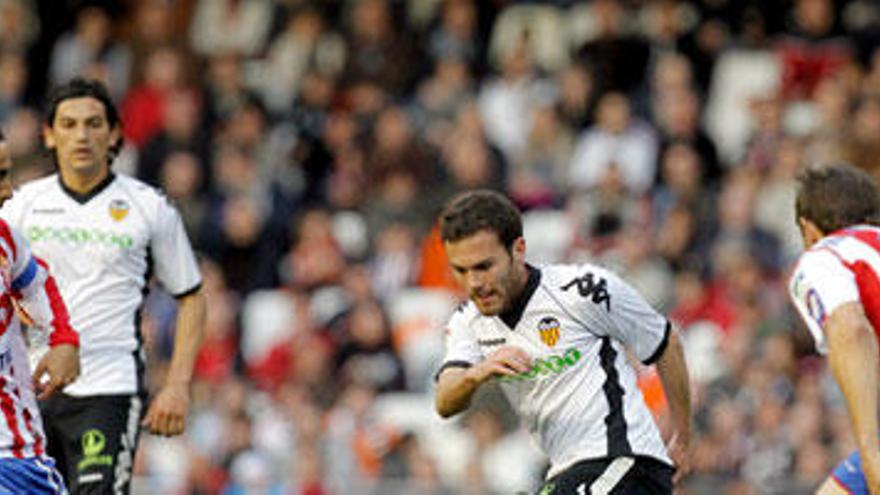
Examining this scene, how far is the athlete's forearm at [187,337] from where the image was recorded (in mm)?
9766

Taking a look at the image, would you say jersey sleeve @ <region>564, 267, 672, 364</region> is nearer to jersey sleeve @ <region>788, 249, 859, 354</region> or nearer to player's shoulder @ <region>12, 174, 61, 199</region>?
jersey sleeve @ <region>788, 249, 859, 354</region>

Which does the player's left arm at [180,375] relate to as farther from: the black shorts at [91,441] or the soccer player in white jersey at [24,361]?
the soccer player in white jersey at [24,361]

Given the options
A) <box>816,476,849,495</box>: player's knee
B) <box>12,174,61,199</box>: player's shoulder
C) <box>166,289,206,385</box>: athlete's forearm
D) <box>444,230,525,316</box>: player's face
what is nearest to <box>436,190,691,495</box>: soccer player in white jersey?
<box>444,230,525,316</box>: player's face

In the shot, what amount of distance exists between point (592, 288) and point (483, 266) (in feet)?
1.78

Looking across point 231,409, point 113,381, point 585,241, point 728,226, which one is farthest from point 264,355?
point 113,381

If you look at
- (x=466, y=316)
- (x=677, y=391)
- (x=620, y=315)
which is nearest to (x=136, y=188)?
(x=466, y=316)

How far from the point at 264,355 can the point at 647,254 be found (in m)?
3.51

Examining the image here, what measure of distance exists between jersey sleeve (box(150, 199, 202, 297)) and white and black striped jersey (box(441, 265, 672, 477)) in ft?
5.90

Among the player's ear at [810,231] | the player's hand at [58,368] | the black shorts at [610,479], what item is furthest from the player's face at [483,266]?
the player's hand at [58,368]

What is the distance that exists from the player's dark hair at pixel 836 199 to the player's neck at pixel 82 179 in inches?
134

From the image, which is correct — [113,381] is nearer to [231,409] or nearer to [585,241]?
[231,409]

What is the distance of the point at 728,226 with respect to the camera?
16.6 m

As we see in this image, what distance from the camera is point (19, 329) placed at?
816 centimetres

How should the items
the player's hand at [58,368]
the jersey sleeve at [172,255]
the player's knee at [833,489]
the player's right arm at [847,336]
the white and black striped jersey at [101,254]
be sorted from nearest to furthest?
the player's right arm at [847,336] → the player's hand at [58,368] → the player's knee at [833,489] → the white and black striped jersey at [101,254] → the jersey sleeve at [172,255]
